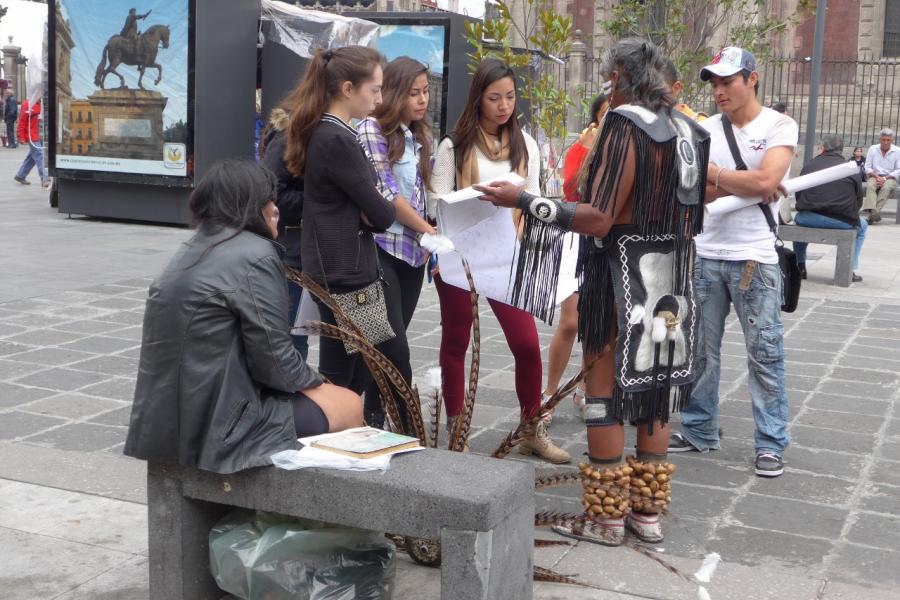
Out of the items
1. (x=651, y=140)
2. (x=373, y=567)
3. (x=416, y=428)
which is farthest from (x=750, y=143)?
(x=373, y=567)

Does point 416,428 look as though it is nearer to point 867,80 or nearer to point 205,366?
point 205,366

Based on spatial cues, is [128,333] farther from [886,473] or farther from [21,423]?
[886,473]

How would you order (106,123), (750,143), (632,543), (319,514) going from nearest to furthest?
1. (319,514)
2. (632,543)
3. (750,143)
4. (106,123)

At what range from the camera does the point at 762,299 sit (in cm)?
470

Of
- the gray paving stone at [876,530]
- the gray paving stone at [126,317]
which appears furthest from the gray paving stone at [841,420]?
the gray paving stone at [126,317]

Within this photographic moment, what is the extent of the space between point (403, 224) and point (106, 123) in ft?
34.0

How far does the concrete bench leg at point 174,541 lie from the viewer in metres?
3.22

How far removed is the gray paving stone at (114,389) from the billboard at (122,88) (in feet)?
24.6

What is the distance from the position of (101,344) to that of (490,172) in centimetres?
346

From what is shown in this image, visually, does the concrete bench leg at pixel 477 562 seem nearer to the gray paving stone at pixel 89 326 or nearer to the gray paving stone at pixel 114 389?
the gray paving stone at pixel 114 389

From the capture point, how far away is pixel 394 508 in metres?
2.94

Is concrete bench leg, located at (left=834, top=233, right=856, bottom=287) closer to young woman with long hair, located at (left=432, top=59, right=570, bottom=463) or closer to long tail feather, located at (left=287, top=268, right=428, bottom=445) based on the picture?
young woman with long hair, located at (left=432, top=59, right=570, bottom=463)

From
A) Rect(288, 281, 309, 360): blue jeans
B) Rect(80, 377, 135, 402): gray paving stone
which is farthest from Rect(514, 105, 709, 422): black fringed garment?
Rect(80, 377, 135, 402): gray paving stone

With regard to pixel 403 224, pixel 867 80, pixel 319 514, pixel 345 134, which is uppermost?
pixel 867 80
